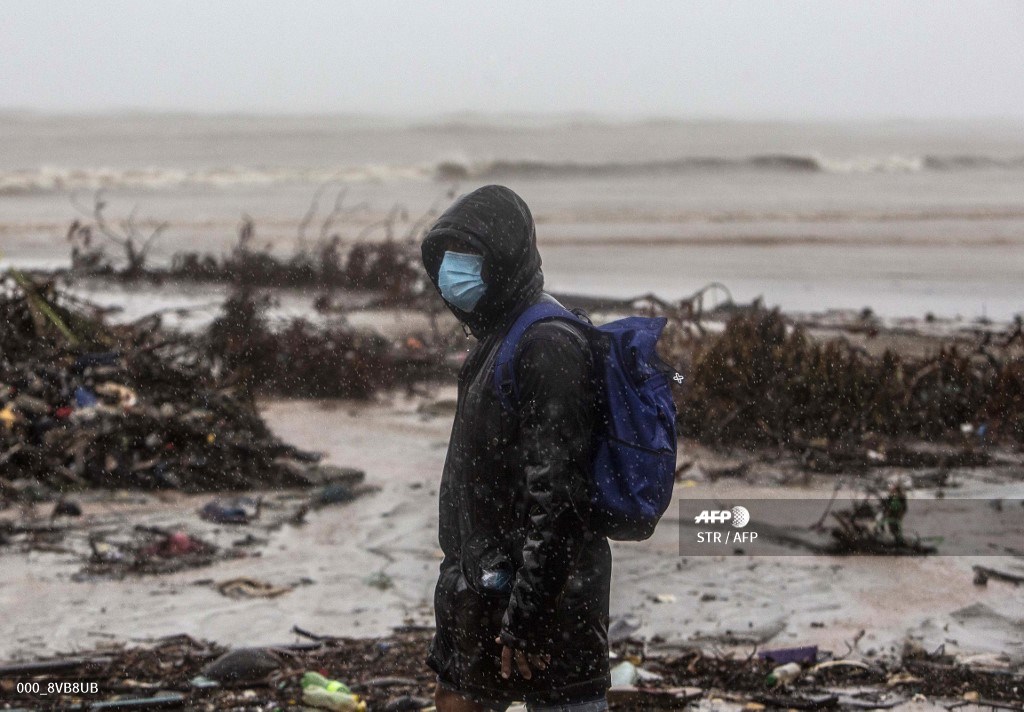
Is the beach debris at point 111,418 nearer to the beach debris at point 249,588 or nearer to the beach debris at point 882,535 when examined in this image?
the beach debris at point 249,588

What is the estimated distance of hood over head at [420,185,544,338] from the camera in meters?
2.94

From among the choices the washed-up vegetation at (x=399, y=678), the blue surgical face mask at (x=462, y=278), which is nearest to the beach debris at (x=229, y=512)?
the washed-up vegetation at (x=399, y=678)

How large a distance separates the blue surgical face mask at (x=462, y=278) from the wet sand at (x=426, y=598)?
258 centimetres

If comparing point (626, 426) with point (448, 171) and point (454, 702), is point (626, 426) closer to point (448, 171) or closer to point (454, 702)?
point (454, 702)

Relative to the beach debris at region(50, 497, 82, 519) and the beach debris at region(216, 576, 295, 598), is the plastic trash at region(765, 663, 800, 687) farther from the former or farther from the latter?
the beach debris at region(50, 497, 82, 519)

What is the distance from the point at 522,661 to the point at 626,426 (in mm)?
574

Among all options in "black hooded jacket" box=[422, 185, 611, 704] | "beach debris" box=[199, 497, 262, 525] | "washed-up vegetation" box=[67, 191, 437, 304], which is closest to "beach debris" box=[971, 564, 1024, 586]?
"black hooded jacket" box=[422, 185, 611, 704]

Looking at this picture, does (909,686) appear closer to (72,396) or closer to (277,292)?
(72,396)

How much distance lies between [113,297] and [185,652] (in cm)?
1052

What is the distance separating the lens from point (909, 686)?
4.61m

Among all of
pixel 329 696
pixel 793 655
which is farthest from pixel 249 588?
pixel 793 655

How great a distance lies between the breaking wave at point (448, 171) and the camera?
1582 inches

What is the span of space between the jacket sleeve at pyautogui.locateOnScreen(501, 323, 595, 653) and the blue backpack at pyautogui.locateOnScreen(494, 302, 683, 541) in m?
0.05

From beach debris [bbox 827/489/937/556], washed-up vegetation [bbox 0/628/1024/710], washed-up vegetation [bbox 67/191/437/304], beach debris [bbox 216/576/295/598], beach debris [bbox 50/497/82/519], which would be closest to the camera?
washed-up vegetation [bbox 0/628/1024/710]
